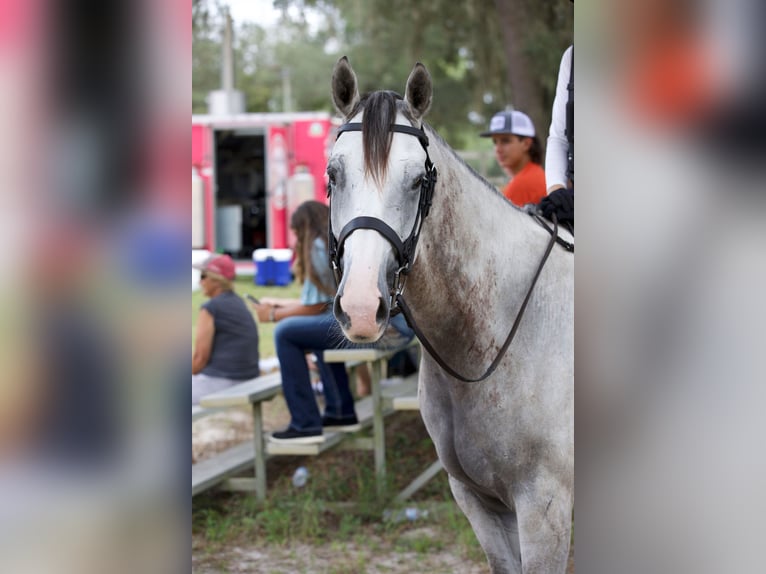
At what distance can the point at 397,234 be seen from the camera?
2.00m

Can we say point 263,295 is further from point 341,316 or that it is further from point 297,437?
point 341,316

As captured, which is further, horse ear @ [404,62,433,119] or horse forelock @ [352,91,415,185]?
horse ear @ [404,62,433,119]

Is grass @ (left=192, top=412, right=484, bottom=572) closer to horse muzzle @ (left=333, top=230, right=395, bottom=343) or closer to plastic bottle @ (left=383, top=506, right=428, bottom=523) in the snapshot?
plastic bottle @ (left=383, top=506, right=428, bottom=523)

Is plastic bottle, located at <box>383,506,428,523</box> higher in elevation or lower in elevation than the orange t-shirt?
lower

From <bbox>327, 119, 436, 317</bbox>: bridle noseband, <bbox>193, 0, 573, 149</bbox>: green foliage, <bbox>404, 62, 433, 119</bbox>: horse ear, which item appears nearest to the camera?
<bbox>327, 119, 436, 317</bbox>: bridle noseband

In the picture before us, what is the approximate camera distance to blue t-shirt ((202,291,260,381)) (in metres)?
5.12

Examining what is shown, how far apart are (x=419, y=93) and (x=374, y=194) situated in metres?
0.38

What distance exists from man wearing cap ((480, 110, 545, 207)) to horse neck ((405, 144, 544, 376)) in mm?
1884

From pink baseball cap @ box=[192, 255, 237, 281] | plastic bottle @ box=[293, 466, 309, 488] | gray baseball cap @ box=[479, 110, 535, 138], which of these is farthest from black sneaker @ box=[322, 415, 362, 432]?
gray baseball cap @ box=[479, 110, 535, 138]
